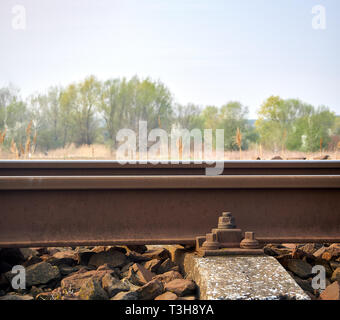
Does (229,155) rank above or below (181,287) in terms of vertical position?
above

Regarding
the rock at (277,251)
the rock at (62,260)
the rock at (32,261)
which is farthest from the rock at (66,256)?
the rock at (277,251)

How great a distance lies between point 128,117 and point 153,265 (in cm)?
2739

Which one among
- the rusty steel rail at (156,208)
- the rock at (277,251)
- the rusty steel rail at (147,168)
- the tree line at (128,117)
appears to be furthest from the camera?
the tree line at (128,117)

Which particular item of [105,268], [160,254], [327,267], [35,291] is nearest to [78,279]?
[105,268]

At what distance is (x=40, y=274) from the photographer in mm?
3826

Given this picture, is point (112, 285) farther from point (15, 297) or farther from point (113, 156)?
point (113, 156)

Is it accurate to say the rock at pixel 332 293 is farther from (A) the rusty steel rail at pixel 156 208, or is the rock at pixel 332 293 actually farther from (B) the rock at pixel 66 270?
(B) the rock at pixel 66 270

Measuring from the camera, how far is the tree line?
30.6 meters

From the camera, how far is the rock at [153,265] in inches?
158

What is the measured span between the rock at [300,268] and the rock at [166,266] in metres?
1.12

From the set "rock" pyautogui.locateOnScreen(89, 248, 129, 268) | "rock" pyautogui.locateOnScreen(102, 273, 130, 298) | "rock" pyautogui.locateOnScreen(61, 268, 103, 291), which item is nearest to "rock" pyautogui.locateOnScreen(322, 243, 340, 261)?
"rock" pyautogui.locateOnScreen(89, 248, 129, 268)

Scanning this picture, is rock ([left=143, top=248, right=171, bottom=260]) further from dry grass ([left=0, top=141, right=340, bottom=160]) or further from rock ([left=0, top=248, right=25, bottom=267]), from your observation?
dry grass ([left=0, top=141, right=340, bottom=160])

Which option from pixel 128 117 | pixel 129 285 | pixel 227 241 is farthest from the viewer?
pixel 128 117
